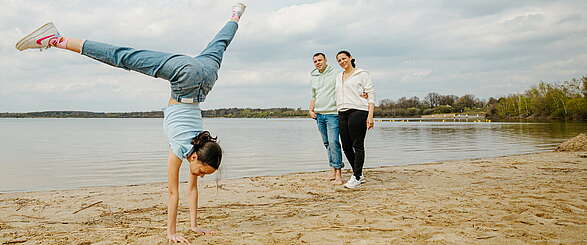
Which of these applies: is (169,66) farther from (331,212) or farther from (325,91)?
(325,91)

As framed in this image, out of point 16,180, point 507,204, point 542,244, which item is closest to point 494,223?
point 542,244

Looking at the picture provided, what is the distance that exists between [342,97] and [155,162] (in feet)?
24.9

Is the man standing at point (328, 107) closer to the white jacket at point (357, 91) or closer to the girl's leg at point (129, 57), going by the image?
the white jacket at point (357, 91)

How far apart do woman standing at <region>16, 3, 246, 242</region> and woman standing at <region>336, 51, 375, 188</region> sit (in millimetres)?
2819

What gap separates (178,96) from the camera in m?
3.26

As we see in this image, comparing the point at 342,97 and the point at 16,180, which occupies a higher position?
the point at 342,97

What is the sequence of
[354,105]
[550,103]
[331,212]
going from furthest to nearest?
[550,103], [354,105], [331,212]

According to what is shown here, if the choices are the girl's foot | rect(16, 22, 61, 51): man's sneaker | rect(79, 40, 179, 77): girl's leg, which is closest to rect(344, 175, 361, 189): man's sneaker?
the girl's foot

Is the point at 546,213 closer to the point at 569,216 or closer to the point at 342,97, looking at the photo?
the point at 569,216

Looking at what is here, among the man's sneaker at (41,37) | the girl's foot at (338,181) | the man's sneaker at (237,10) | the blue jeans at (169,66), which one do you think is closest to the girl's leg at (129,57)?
the blue jeans at (169,66)

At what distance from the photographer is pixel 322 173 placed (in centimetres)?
760

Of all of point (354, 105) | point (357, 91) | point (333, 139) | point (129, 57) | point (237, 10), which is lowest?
point (333, 139)

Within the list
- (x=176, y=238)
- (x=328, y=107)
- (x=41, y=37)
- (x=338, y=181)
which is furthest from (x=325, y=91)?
(x=41, y=37)

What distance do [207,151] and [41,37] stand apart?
1.85 meters
